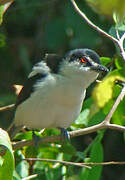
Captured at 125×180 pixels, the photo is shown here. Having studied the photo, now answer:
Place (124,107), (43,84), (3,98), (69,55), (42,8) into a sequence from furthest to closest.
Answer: (42,8) < (3,98) < (69,55) < (43,84) < (124,107)

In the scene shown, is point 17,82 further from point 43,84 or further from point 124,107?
point 124,107

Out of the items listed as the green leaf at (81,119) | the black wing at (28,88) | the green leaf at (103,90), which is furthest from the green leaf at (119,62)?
the green leaf at (103,90)

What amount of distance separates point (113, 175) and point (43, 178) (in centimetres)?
260

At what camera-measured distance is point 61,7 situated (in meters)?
5.80

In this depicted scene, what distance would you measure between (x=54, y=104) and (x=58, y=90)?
120mm

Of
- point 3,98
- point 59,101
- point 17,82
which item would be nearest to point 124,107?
point 59,101

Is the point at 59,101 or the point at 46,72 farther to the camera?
the point at 46,72

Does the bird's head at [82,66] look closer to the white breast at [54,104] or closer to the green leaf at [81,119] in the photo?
the white breast at [54,104]

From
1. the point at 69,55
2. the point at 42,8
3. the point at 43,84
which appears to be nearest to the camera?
the point at 43,84

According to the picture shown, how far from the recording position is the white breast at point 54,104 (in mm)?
3008

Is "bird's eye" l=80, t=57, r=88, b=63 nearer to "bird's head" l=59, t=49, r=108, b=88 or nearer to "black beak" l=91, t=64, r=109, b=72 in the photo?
"bird's head" l=59, t=49, r=108, b=88

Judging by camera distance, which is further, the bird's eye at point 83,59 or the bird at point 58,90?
the bird's eye at point 83,59

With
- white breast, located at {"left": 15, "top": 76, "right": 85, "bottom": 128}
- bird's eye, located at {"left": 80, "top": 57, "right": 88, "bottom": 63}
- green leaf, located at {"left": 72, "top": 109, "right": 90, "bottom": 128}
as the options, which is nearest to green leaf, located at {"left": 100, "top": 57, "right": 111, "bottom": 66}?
bird's eye, located at {"left": 80, "top": 57, "right": 88, "bottom": 63}

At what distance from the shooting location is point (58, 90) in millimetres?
3045
